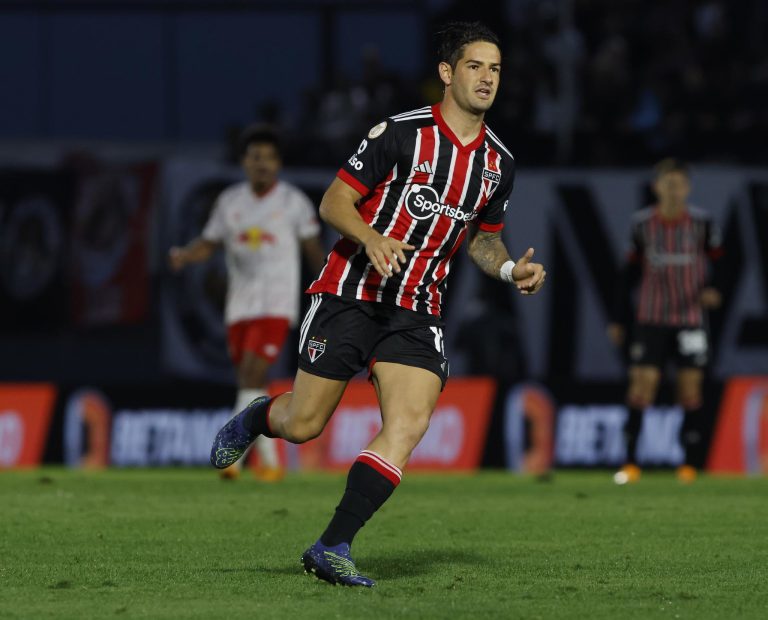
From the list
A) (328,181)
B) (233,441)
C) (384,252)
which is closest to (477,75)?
(384,252)

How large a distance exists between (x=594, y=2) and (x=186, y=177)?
6.50 metres

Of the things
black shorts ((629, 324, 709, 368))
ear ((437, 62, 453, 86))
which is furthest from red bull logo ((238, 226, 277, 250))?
ear ((437, 62, 453, 86))

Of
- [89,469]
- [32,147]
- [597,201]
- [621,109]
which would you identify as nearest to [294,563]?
[89,469]

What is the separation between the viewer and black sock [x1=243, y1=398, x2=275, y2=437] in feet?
26.3

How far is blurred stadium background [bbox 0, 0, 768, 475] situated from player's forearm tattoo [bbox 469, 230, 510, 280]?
26.5 feet

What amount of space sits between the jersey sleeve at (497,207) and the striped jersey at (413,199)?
0.56 ft

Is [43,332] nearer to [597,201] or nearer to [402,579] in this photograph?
[597,201]

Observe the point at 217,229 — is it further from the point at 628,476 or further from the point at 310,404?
the point at 310,404

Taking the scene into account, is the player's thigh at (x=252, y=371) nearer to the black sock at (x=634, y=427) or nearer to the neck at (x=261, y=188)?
the neck at (x=261, y=188)

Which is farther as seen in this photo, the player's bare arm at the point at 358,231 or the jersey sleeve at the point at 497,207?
the jersey sleeve at the point at 497,207

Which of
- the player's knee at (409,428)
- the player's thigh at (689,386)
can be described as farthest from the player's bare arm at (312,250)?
the player's knee at (409,428)

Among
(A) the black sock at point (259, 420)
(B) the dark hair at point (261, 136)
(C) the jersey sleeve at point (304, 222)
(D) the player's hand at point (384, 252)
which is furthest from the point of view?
(C) the jersey sleeve at point (304, 222)

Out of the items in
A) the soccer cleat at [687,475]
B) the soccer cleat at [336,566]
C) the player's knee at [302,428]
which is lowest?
the soccer cleat at [687,475]

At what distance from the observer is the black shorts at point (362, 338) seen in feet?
24.4
